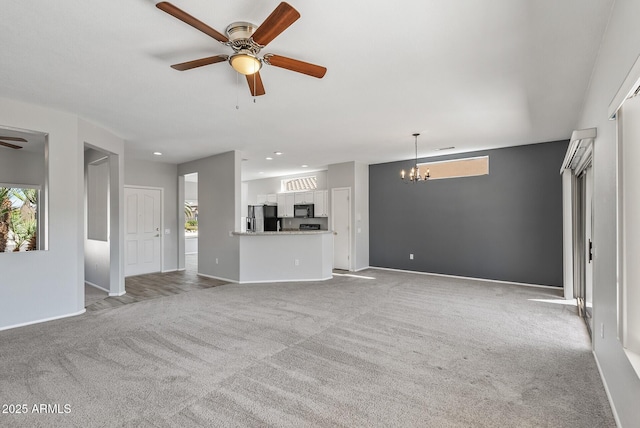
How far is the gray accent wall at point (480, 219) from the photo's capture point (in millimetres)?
5559

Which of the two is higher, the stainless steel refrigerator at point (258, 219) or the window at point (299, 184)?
the window at point (299, 184)

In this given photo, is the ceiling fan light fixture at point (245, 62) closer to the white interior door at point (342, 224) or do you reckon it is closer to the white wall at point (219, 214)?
the white wall at point (219, 214)

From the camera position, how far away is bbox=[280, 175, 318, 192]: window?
29.5 ft

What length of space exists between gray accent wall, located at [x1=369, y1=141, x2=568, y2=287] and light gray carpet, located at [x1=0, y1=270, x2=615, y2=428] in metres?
1.53

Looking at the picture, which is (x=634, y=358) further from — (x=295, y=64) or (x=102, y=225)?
(x=102, y=225)

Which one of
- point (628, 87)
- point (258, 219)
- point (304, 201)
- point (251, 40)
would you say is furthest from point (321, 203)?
point (628, 87)

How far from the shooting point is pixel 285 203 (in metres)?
9.07

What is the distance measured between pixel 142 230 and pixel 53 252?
319cm

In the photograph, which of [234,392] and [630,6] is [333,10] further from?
[234,392]

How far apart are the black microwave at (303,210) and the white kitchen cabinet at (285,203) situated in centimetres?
20

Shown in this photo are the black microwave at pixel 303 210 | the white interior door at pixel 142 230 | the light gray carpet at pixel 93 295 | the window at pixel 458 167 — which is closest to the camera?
the light gray carpet at pixel 93 295

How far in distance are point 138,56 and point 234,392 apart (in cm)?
275

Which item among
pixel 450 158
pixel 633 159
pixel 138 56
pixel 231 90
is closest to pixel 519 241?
pixel 450 158

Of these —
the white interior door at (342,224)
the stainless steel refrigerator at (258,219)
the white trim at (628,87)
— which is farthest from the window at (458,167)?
the white trim at (628,87)
